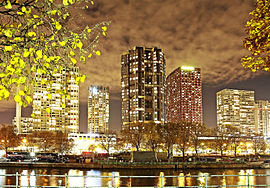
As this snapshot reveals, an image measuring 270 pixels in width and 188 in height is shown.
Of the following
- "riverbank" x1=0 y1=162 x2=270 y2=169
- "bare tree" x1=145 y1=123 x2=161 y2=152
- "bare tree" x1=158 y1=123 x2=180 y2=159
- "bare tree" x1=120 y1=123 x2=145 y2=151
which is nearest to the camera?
"riverbank" x1=0 y1=162 x2=270 y2=169

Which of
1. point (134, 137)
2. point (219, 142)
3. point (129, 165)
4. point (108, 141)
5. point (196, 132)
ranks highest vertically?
point (196, 132)

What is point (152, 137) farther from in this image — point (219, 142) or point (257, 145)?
point (257, 145)

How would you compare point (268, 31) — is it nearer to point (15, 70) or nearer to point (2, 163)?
point (15, 70)

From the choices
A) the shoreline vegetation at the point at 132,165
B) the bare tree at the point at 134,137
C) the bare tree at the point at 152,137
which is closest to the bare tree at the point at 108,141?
the bare tree at the point at 134,137

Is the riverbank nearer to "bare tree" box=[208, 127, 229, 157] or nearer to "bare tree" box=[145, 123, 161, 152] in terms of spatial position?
"bare tree" box=[208, 127, 229, 157]

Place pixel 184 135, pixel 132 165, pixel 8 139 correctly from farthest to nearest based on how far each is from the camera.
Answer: pixel 8 139 → pixel 184 135 → pixel 132 165

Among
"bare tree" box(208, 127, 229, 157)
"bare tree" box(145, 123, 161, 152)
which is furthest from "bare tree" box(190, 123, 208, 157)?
"bare tree" box(145, 123, 161, 152)

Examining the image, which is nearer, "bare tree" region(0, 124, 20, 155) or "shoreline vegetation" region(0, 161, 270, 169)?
"shoreline vegetation" region(0, 161, 270, 169)

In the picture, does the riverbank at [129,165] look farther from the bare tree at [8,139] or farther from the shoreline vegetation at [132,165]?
the bare tree at [8,139]

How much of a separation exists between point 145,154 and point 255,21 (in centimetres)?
6846

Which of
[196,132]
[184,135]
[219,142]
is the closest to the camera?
[184,135]

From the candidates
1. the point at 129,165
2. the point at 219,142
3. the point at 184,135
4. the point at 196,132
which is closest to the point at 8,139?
the point at 129,165

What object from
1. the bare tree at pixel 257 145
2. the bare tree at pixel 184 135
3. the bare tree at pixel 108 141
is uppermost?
the bare tree at pixel 184 135

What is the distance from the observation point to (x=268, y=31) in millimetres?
13406
